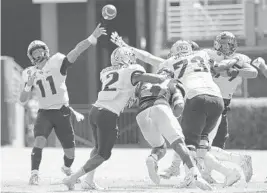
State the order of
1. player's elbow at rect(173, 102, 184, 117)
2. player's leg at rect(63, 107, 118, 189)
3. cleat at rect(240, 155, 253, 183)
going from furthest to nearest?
1. cleat at rect(240, 155, 253, 183)
2. player's elbow at rect(173, 102, 184, 117)
3. player's leg at rect(63, 107, 118, 189)

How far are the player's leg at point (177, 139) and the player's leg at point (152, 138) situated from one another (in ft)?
0.48

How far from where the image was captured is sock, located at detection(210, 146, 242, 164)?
10461 millimetres

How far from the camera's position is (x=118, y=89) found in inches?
384

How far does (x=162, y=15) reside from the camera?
2188 cm

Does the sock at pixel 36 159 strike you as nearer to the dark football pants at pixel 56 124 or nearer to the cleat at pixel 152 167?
the dark football pants at pixel 56 124

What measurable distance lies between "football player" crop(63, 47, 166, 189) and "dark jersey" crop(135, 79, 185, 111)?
0.14m

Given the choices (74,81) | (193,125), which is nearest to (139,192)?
(193,125)

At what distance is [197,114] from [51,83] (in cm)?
210

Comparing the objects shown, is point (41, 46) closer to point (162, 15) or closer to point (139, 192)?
point (139, 192)

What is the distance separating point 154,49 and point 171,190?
12066 millimetres

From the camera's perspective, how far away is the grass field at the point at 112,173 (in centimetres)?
983

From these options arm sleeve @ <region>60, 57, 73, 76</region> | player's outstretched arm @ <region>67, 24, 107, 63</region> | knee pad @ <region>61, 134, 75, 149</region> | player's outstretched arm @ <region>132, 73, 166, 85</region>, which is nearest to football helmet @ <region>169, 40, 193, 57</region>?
player's outstretched arm @ <region>132, 73, 166, 85</region>

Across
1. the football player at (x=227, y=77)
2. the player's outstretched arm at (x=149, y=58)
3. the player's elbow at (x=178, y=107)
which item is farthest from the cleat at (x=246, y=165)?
the player's outstretched arm at (x=149, y=58)

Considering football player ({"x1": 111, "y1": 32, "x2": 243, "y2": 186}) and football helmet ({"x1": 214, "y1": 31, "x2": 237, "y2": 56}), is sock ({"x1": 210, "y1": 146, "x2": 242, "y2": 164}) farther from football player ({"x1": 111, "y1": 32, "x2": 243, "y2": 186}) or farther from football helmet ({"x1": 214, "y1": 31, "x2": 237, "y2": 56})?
football helmet ({"x1": 214, "y1": 31, "x2": 237, "y2": 56})
